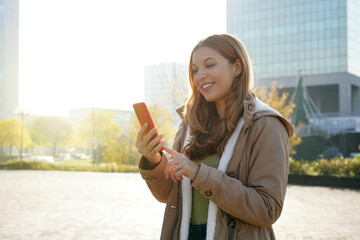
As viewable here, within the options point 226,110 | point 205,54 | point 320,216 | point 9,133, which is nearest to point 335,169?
point 320,216

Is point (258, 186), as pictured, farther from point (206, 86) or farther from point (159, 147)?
point (206, 86)

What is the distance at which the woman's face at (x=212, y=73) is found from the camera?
2.21 m

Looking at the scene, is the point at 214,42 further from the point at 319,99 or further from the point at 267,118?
the point at 319,99

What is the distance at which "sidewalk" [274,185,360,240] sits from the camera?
7.62 m

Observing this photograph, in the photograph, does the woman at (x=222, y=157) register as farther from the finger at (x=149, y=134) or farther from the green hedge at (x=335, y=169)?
the green hedge at (x=335, y=169)

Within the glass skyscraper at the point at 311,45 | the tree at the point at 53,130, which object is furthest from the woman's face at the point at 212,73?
the glass skyscraper at the point at 311,45

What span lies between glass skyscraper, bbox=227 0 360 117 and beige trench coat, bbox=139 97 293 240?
62376 mm

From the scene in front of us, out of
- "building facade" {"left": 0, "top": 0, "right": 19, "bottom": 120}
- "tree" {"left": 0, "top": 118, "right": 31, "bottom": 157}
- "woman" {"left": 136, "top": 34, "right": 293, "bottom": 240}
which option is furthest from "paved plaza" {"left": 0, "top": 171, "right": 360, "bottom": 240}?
"building facade" {"left": 0, "top": 0, "right": 19, "bottom": 120}

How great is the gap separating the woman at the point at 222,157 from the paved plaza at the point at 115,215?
526cm

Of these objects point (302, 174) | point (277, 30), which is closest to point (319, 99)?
point (277, 30)

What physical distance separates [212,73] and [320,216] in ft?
27.7

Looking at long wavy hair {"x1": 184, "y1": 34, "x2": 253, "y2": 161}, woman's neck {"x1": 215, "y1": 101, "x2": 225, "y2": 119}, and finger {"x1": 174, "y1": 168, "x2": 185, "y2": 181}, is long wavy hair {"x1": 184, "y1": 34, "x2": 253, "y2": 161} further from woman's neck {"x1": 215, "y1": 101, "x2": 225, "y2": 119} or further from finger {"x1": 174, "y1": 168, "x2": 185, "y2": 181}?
finger {"x1": 174, "y1": 168, "x2": 185, "y2": 181}

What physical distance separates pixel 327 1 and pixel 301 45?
25.8ft

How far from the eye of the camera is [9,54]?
87438 mm
